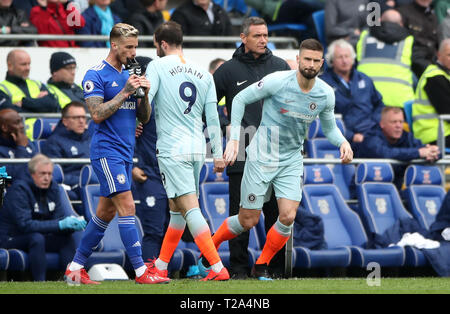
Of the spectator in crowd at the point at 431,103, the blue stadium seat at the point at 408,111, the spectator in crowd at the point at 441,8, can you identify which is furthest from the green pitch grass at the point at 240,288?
the spectator in crowd at the point at 441,8

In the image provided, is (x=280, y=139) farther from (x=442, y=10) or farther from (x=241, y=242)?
(x=442, y=10)

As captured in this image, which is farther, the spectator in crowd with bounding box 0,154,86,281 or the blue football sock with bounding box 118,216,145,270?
the spectator in crowd with bounding box 0,154,86,281

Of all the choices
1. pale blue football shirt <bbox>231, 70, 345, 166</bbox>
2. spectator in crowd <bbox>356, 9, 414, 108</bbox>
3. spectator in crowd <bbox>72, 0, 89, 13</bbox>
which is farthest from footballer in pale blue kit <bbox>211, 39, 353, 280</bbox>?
spectator in crowd <bbox>72, 0, 89, 13</bbox>

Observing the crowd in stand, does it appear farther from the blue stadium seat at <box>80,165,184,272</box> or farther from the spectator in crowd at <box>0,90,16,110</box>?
the blue stadium seat at <box>80,165,184,272</box>

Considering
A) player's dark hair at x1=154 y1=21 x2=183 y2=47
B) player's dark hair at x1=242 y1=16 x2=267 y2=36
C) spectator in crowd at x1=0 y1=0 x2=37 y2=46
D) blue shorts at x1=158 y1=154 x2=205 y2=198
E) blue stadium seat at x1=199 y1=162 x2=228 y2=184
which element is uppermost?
spectator in crowd at x1=0 y1=0 x2=37 y2=46

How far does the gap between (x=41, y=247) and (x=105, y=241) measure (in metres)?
1.11

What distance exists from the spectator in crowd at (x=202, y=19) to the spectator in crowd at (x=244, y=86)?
→ 17.2ft

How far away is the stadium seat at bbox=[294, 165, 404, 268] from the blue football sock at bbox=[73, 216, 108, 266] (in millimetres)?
3332

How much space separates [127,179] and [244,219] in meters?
1.39

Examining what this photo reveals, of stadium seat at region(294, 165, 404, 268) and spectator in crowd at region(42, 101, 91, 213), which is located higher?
spectator in crowd at region(42, 101, 91, 213)

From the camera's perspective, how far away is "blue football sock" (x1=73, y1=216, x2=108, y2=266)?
9406mm
